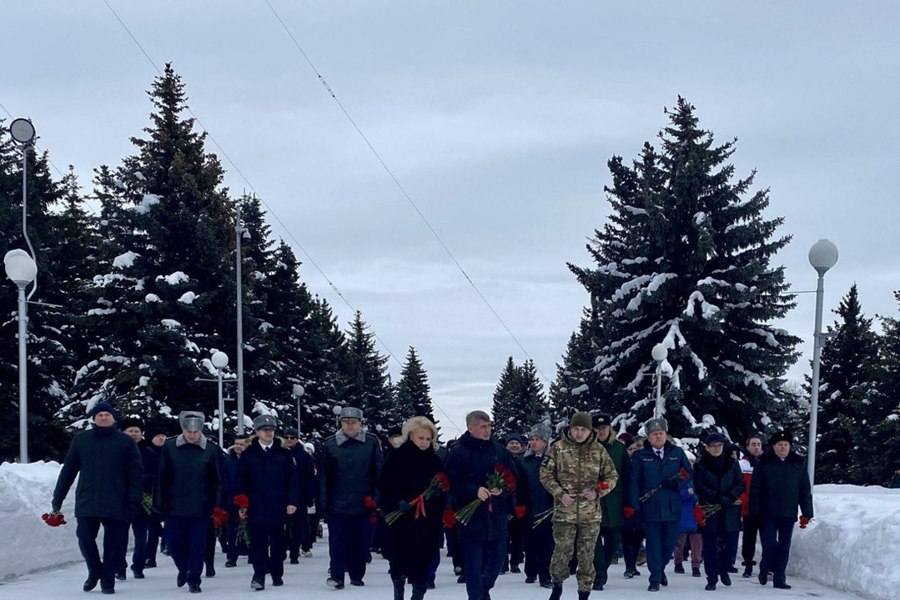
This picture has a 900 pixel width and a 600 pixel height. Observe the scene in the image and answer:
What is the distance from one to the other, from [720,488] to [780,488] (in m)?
0.83

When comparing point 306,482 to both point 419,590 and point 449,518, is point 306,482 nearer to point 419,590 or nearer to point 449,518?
point 419,590

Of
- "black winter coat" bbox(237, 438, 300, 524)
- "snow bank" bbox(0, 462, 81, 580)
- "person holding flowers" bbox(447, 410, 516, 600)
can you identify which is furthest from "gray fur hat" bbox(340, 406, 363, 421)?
"snow bank" bbox(0, 462, 81, 580)

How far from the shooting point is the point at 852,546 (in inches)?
441

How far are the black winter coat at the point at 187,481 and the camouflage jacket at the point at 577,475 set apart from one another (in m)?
3.66

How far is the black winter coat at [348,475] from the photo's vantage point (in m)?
10.8

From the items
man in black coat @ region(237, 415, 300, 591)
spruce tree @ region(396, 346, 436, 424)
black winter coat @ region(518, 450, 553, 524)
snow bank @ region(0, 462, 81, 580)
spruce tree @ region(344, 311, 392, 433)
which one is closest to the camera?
man in black coat @ region(237, 415, 300, 591)

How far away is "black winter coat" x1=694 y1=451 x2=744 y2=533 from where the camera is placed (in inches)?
478

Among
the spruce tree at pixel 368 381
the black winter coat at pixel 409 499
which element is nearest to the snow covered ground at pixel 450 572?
the black winter coat at pixel 409 499

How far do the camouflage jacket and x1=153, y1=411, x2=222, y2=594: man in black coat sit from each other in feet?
12.1

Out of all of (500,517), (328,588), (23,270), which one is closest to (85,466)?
(328,588)

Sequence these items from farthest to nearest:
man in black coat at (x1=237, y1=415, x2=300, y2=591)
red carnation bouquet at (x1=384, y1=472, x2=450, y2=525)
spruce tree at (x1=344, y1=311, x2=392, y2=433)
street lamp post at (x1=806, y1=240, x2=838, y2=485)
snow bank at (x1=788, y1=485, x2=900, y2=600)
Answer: spruce tree at (x1=344, y1=311, x2=392, y2=433)
street lamp post at (x1=806, y1=240, x2=838, y2=485)
man in black coat at (x1=237, y1=415, x2=300, y2=591)
snow bank at (x1=788, y1=485, x2=900, y2=600)
red carnation bouquet at (x1=384, y1=472, x2=450, y2=525)

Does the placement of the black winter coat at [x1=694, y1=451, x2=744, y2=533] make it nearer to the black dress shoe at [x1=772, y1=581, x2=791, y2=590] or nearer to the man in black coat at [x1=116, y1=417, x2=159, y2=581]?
the black dress shoe at [x1=772, y1=581, x2=791, y2=590]

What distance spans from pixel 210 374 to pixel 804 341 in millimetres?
20388

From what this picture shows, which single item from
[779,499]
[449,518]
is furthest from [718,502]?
[449,518]
